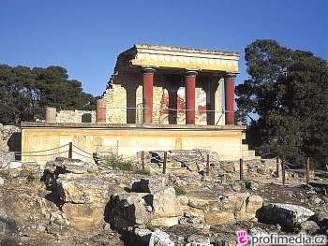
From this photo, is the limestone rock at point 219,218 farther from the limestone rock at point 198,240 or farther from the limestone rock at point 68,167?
the limestone rock at point 68,167

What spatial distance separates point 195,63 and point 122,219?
581 inches

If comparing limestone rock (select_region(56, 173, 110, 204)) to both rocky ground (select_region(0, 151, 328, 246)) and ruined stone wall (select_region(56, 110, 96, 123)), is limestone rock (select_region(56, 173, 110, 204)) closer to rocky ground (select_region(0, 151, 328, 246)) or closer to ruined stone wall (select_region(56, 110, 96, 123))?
rocky ground (select_region(0, 151, 328, 246))

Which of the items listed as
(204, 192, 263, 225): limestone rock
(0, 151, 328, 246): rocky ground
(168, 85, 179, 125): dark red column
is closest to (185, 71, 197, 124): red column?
(168, 85, 179, 125): dark red column

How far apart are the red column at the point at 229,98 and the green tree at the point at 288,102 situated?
2654 mm

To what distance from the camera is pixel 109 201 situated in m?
14.8

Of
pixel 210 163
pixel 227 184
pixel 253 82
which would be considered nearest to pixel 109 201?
pixel 227 184

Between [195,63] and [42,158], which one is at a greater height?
[195,63]

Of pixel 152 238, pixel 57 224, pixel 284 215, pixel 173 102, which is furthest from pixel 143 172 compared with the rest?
pixel 173 102

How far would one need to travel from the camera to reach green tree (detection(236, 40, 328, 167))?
92.2ft

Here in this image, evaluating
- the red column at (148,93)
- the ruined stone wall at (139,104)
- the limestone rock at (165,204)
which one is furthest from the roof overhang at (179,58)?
the limestone rock at (165,204)

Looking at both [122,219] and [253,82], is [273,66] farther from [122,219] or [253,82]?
[122,219]

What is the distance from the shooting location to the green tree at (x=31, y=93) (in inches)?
1850

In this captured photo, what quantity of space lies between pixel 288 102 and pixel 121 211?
18.0 meters

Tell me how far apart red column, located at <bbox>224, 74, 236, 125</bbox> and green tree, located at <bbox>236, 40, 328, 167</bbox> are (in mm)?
2654
